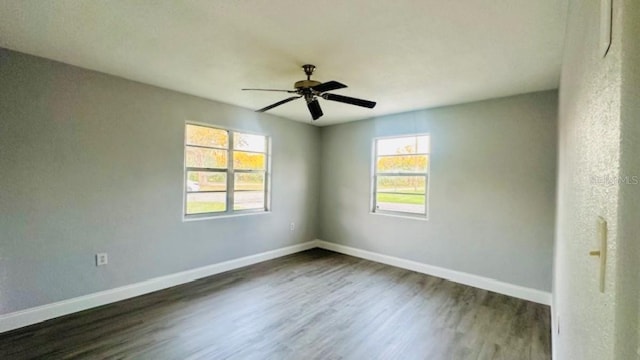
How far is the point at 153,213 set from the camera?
3514 mm

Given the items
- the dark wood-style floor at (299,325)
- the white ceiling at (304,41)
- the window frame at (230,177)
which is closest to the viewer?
the white ceiling at (304,41)

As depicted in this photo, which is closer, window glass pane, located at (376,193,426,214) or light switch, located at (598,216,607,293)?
A: light switch, located at (598,216,607,293)

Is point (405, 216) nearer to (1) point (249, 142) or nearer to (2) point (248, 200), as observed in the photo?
(2) point (248, 200)

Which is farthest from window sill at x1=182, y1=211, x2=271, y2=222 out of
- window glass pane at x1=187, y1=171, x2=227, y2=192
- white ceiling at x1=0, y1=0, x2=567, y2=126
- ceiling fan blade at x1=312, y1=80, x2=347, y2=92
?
ceiling fan blade at x1=312, y1=80, x2=347, y2=92

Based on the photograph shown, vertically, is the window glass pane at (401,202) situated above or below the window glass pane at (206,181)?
below

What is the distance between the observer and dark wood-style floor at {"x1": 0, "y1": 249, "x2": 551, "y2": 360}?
7.72 feet

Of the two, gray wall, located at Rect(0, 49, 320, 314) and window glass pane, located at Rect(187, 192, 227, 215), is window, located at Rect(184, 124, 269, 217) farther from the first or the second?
gray wall, located at Rect(0, 49, 320, 314)

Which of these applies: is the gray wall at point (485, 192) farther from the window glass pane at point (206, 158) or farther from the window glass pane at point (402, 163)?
the window glass pane at point (206, 158)

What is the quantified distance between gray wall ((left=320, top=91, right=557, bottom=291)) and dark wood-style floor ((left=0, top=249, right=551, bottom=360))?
1.48 ft

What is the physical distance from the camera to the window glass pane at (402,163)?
175 inches

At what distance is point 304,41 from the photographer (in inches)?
90.7

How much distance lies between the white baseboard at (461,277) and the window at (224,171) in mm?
1955

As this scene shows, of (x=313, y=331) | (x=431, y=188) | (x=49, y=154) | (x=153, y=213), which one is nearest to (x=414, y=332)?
(x=313, y=331)

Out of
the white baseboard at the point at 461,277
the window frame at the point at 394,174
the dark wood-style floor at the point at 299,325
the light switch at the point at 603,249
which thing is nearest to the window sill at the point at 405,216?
the window frame at the point at 394,174
